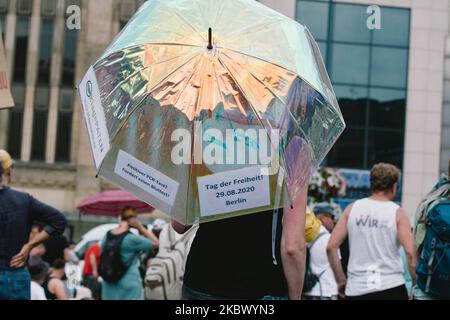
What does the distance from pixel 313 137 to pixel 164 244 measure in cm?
599

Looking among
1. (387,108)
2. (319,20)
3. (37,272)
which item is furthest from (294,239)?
(387,108)

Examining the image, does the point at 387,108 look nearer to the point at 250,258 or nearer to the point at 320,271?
the point at 320,271

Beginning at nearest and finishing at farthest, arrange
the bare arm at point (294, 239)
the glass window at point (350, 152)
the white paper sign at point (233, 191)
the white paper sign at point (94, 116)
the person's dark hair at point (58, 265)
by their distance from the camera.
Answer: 1. the white paper sign at point (233, 191)
2. the white paper sign at point (94, 116)
3. the bare arm at point (294, 239)
4. the person's dark hair at point (58, 265)
5. the glass window at point (350, 152)

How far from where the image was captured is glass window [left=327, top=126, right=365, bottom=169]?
124 ft

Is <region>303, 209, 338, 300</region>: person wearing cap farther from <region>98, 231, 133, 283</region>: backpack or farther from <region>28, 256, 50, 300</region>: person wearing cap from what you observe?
<region>28, 256, 50, 300</region>: person wearing cap

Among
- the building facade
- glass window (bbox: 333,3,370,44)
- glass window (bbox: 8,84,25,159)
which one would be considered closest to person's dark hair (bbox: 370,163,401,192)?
glass window (bbox: 333,3,370,44)

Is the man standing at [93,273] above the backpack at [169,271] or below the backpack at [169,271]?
below

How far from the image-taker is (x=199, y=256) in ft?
13.1

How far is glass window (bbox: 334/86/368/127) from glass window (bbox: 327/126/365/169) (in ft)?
1.46

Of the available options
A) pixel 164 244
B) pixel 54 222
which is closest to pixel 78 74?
pixel 164 244

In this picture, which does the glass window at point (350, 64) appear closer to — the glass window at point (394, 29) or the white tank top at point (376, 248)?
the glass window at point (394, 29)

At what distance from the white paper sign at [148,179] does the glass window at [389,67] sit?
3291 centimetres

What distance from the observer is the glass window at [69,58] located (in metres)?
38.8

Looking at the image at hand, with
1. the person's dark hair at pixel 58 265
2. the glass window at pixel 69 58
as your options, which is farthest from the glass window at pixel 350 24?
the person's dark hair at pixel 58 265
